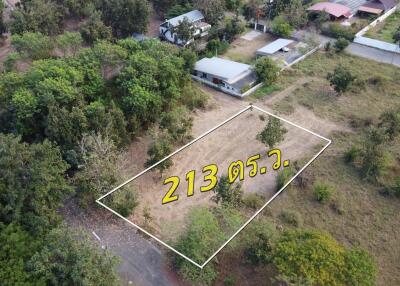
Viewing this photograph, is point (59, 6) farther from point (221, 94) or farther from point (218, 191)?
point (218, 191)

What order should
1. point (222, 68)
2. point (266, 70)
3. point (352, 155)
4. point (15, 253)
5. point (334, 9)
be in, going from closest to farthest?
point (15, 253), point (352, 155), point (266, 70), point (222, 68), point (334, 9)

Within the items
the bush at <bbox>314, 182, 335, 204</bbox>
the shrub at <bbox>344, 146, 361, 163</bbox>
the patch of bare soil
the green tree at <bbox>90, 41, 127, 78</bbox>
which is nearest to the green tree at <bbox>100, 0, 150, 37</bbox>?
the patch of bare soil

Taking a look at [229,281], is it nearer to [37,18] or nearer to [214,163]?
[214,163]

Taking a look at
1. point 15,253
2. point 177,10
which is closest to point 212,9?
point 177,10

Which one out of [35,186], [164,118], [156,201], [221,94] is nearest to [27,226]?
[35,186]

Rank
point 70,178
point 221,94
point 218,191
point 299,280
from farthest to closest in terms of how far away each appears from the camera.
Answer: point 221,94 → point 70,178 → point 218,191 → point 299,280

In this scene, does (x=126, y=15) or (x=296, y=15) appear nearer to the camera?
(x=126, y=15)
